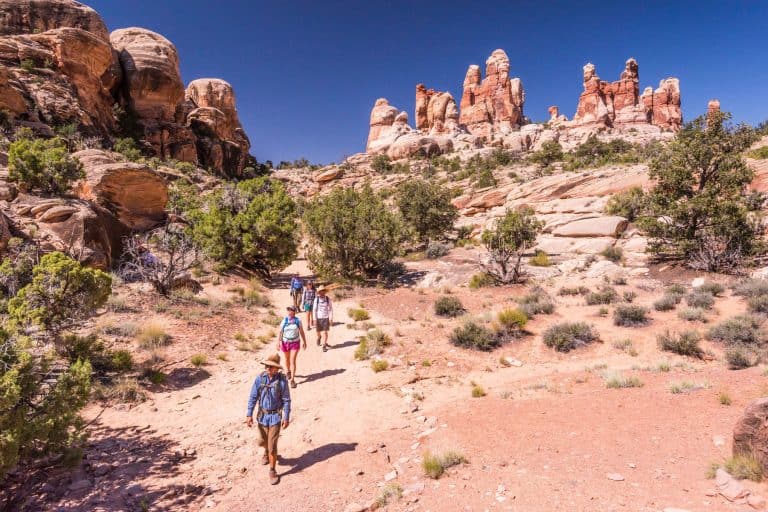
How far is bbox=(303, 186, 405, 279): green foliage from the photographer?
19.3m

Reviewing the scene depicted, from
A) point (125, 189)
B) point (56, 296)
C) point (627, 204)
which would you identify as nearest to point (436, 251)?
point (627, 204)

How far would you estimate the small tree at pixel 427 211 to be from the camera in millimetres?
27828

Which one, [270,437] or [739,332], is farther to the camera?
[739,332]

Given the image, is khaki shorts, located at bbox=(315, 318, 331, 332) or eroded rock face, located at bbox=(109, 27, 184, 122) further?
eroded rock face, located at bbox=(109, 27, 184, 122)

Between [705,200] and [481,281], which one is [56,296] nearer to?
[481,281]

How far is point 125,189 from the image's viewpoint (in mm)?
18172

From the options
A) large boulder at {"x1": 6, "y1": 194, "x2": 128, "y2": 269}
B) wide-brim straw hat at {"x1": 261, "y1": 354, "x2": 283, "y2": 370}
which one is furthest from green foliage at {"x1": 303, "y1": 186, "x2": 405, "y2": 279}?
wide-brim straw hat at {"x1": 261, "y1": 354, "x2": 283, "y2": 370}

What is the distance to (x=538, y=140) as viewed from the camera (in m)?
59.5

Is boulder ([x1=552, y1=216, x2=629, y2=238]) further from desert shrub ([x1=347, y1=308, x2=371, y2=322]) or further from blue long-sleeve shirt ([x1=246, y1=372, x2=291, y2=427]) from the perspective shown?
blue long-sleeve shirt ([x1=246, y1=372, x2=291, y2=427])

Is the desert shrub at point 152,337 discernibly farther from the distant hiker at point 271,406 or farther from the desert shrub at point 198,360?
the distant hiker at point 271,406

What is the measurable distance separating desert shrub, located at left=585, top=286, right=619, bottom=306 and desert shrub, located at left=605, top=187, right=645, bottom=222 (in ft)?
37.8

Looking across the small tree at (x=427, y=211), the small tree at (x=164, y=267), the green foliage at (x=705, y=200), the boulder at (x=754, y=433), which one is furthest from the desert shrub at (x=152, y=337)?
the green foliage at (x=705, y=200)

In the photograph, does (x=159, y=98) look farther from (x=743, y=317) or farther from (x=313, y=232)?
(x=743, y=317)

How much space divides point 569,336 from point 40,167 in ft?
64.5
